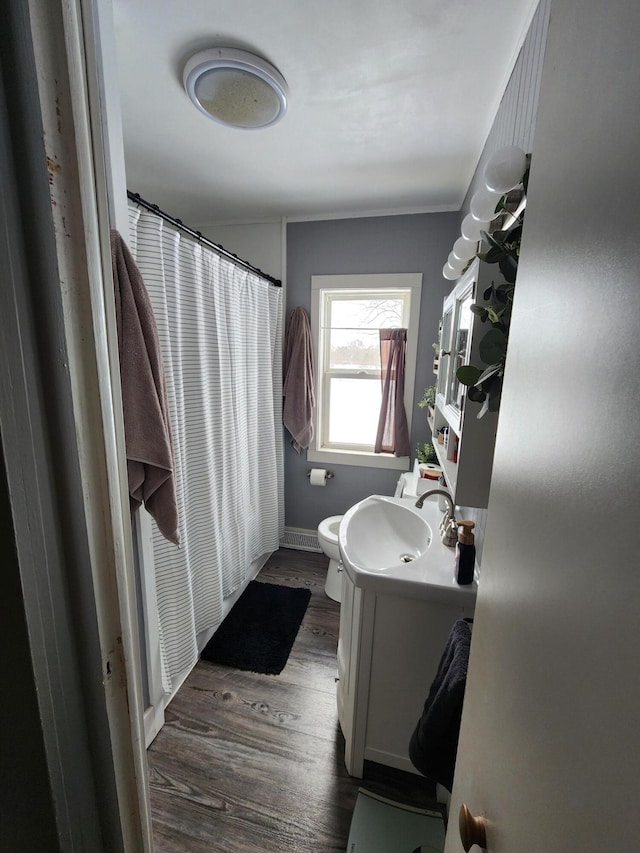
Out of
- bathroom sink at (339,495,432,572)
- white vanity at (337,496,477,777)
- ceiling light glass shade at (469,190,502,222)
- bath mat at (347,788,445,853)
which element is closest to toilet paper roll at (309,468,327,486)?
bathroom sink at (339,495,432,572)

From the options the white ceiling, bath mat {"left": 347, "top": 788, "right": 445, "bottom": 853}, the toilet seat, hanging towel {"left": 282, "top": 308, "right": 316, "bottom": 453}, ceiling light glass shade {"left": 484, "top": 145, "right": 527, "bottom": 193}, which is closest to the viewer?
ceiling light glass shade {"left": 484, "top": 145, "right": 527, "bottom": 193}

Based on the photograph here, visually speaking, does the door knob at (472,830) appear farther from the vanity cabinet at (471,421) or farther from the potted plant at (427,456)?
the potted plant at (427,456)

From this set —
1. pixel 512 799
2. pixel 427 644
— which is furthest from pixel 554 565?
pixel 427 644

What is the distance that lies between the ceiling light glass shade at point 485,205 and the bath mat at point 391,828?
184 cm

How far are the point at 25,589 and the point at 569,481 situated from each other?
1.73 feet

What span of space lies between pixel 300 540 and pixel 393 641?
1.69 m

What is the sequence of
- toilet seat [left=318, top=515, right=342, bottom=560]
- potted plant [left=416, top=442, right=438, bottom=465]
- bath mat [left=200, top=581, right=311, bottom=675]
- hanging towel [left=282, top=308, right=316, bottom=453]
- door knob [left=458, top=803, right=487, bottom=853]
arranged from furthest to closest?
hanging towel [left=282, top=308, right=316, bottom=453]
potted plant [left=416, top=442, right=438, bottom=465]
toilet seat [left=318, top=515, right=342, bottom=560]
bath mat [left=200, top=581, right=311, bottom=675]
door knob [left=458, top=803, right=487, bottom=853]

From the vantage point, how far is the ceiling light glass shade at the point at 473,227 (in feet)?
3.20

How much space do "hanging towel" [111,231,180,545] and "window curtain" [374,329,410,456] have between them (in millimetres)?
1633

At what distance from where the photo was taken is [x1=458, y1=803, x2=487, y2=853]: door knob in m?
0.45

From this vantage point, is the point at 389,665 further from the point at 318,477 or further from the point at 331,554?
the point at 318,477

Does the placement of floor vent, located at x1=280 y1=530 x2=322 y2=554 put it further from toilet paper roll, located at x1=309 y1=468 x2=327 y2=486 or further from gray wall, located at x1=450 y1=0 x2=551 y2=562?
gray wall, located at x1=450 y1=0 x2=551 y2=562

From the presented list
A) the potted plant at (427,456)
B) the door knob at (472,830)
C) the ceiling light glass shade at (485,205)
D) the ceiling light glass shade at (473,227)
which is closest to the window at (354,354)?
the potted plant at (427,456)

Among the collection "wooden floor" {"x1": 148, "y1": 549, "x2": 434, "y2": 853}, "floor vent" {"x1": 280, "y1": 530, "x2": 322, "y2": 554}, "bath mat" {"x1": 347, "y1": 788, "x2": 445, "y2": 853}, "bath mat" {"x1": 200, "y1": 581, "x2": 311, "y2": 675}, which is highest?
"floor vent" {"x1": 280, "y1": 530, "x2": 322, "y2": 554}
